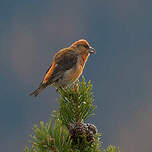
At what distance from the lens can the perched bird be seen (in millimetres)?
4707

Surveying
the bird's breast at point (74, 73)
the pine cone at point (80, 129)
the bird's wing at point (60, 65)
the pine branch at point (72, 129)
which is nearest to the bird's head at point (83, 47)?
the bird's wing at point (60, 65)

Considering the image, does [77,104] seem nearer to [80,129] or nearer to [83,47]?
[80,129]

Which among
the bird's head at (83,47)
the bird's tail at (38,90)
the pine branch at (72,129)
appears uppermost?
the bird's head at (83,47)

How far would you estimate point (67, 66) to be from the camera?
16.9ft

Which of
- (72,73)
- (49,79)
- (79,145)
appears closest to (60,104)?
(79,145)

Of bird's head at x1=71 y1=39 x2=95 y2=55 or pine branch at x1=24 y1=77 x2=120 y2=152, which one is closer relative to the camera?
pine branch at x1=24 y1=77 x2=120 y2=152

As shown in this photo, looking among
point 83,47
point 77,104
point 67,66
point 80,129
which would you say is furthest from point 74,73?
point 80,129

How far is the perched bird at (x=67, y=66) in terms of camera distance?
471 centimetres

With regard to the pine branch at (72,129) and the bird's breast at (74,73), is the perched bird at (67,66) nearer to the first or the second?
the bird's breast at (74,73)

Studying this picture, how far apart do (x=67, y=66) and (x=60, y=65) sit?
18cm

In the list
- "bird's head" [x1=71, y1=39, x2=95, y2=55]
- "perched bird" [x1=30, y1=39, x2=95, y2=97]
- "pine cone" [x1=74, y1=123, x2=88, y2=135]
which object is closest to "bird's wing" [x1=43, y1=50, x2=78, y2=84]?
"perched bird" [x1=30, y1=39, x2=95, y2=97]

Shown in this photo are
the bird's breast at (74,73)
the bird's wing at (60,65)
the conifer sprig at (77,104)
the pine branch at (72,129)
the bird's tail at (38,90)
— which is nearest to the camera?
the pine branch at (72,129)

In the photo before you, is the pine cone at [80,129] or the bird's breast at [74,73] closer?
the pine cone at [80,129]

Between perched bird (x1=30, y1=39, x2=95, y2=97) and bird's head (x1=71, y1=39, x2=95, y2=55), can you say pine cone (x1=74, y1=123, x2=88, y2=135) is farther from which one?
bird's head (x1=71, y1=39, x2=95, y2=55)
